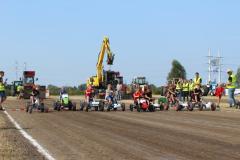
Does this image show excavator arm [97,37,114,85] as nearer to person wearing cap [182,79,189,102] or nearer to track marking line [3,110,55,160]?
person wearing cap [182,79,189,102]

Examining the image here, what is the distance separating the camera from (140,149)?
1308 centimetres

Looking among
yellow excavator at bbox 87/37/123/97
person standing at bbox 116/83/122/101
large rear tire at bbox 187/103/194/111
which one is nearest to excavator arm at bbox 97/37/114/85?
yellow excavator at bbox 87/37/123/97

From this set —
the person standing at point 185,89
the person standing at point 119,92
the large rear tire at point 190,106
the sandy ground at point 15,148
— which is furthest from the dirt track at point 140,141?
the person standing at point 119,92

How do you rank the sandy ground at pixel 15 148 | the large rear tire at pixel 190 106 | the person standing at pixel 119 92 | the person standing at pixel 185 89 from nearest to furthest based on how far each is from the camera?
1. the sandy ground at pixel 15 148
2. the large rear tire at pixel 190 106
3. the person standing at pixel 185 89
4. the person standing at pixel 119 92

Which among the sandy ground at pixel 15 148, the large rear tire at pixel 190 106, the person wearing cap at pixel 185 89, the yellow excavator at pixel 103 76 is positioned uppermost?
the yellow excavator at pixel 103 76

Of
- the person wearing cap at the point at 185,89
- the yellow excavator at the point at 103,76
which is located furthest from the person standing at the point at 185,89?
the yellow excavator at the point at 103,76

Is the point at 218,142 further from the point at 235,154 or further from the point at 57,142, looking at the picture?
the point at 57,142

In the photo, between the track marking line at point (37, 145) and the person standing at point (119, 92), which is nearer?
the track marking line at point (37, 145)

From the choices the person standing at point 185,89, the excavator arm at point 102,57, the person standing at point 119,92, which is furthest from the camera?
the excavator arm at point 102,57

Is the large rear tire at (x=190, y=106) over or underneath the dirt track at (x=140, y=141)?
over

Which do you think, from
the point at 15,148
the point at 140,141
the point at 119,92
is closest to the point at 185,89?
the point at 119,92

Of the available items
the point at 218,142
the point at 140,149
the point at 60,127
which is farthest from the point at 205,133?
the point at 60,127

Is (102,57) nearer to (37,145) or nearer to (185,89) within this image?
(185,89)

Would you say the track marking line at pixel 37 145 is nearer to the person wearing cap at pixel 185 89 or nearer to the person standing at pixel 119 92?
the person wearing cap at pixel 185 89
